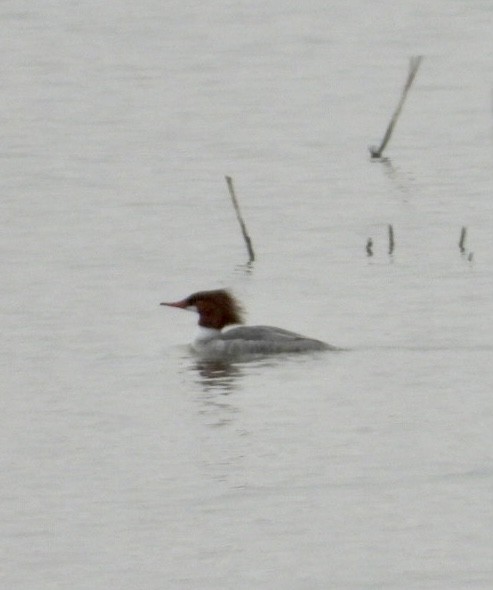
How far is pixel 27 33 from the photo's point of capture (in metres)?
42.3

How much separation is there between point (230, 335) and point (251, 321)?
5.67ft

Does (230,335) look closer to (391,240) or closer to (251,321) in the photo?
(251,321)

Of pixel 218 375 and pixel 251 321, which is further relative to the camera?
pixel 251 321

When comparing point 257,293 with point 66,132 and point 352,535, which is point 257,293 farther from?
point 66,132

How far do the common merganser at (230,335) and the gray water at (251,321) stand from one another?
19 centimetres

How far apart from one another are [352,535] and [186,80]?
24.9 meters

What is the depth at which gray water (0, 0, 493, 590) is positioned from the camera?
1098cm

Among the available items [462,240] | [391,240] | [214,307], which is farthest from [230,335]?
[462,240]

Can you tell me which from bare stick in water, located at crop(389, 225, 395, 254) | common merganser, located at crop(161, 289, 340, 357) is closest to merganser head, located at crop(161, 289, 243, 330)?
common merganser, located at crop(161, 289, 340, 357)

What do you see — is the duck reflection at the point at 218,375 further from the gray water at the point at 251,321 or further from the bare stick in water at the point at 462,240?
the bare stick in water at the point at 462,240

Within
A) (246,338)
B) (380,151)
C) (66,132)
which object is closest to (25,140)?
(66,132)

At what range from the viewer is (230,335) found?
52.5 feet

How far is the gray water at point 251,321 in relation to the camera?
11.0m

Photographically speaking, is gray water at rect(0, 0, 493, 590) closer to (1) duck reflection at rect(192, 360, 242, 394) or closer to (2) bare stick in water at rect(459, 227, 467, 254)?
(1) duck reflection at rect(192, 360, 242, 394)
